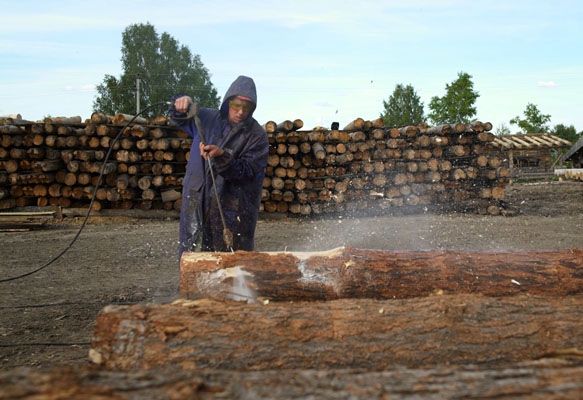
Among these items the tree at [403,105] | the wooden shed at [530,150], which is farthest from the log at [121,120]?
the tree at [403,105]

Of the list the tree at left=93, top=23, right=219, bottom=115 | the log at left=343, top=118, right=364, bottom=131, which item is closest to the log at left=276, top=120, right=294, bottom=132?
the log at left=343, top=118, right=364, bottom=131

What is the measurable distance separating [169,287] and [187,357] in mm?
3465

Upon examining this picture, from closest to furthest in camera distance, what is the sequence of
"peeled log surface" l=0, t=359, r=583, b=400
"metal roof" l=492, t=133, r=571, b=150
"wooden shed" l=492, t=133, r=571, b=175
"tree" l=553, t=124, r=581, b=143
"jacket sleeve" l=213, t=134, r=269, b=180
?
"peeled log surface" l=0, t=359, r=583, b=400
"jacket sleeve" l=213, t=134, r=269, b=180
"metal roof" l=492, t=133, r=571, b=150
"wooden shed" l=492, t=133, r=571, b=175
"tree" l=553, t=124, r=581, b=143

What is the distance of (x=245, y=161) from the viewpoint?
15.2 ft

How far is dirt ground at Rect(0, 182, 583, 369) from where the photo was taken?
14.3ft

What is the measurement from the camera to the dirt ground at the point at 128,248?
4352 millimetres

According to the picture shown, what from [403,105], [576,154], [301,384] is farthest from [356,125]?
[403,105]

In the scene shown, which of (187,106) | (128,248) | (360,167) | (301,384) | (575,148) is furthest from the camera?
(575,148)

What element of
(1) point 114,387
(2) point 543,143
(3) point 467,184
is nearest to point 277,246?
(3) point 467,184

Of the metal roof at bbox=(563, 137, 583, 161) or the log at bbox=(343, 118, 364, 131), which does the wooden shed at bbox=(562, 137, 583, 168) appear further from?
the log at bbox=(343, 118, 364, 131)

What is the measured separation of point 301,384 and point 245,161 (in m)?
3.07

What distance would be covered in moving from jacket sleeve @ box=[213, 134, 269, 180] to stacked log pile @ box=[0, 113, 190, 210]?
5.71m

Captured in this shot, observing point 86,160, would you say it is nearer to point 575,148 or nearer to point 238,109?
point 238,109

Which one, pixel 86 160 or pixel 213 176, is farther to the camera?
pixel 86 160
